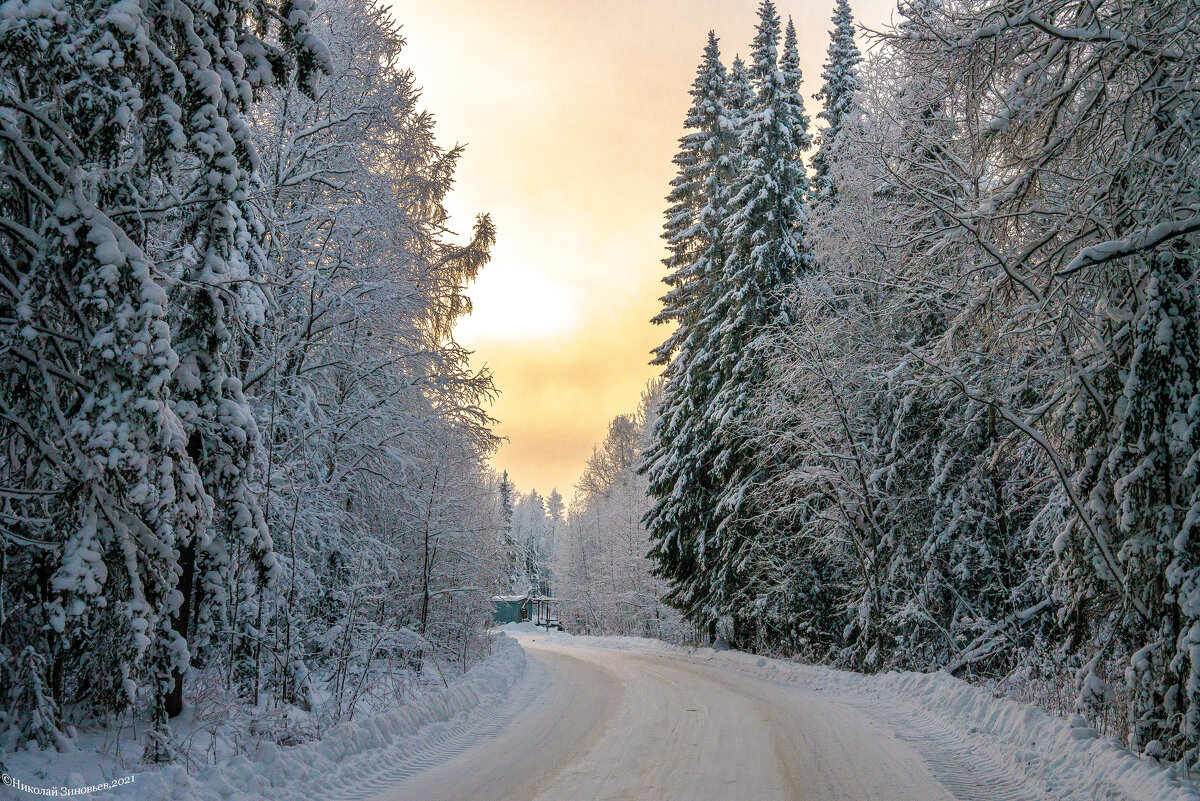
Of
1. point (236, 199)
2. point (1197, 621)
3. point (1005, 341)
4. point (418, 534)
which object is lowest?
point (1197, 621)

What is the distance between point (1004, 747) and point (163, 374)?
29.5 ft

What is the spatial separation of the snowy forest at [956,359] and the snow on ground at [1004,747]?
34cm

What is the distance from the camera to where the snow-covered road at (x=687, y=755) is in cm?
618

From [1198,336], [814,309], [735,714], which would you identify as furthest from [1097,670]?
[814,309]

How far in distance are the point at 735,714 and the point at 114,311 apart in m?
9.31

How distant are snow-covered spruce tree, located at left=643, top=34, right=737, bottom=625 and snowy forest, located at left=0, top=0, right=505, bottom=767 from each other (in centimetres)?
1251

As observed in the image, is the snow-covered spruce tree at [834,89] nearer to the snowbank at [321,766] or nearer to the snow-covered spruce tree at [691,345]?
the snow-covered spruce tree at [691,345]

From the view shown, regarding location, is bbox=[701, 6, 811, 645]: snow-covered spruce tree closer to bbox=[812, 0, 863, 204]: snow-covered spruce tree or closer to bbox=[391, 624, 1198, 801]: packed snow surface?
bbox=[812, 0, 863, 204]: snow-covered spruce tree

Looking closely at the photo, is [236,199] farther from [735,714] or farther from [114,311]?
[735,714]

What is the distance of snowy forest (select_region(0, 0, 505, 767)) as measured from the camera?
4828mm

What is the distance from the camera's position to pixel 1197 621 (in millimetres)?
5246

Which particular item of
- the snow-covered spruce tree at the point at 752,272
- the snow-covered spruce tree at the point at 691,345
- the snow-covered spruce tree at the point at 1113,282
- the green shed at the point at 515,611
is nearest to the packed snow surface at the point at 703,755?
the snow-covered spruce tree at the point at 1113,282

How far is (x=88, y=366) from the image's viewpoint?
16.3ft

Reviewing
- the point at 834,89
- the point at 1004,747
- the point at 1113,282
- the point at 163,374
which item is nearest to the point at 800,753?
the point at 1004,747
